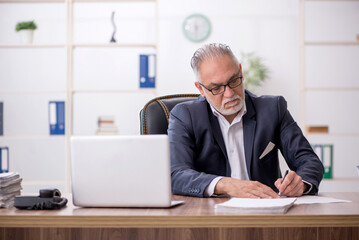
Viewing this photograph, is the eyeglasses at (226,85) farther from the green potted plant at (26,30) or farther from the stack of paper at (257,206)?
the green potted plant at (26,30)

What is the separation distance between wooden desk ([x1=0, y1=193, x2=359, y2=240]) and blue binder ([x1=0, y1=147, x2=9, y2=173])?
128 inches

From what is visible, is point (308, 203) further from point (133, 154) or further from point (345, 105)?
point (345, 105)

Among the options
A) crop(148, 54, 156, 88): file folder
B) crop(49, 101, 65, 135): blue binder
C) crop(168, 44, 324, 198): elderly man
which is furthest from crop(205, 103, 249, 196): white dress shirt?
crop(49, 101, 65, 135): blue binder

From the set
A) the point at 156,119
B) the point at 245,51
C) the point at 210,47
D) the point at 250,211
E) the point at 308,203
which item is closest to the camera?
the point at 250,211

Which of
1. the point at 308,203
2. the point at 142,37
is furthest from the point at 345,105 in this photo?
the point at 308,203

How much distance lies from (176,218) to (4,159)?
351cm

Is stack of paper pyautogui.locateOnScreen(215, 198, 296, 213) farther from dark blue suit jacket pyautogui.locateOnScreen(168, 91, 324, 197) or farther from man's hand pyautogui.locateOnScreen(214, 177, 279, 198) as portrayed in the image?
dark blue suit jacket pyautogui.locateOnScreen(168, 91, 324, 197)

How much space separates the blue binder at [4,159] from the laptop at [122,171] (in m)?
3.25

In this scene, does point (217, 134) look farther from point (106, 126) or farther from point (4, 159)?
point (4, 159)

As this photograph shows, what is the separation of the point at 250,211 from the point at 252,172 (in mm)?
784

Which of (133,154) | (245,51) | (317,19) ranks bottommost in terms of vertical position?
(133,154)

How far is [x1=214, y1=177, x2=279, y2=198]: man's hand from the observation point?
1412 millimetres

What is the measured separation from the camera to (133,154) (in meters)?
1.24

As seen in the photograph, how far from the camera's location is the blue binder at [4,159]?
4277 mm
